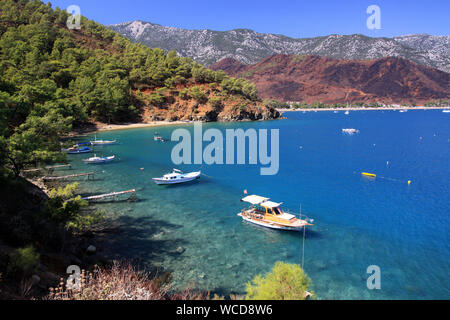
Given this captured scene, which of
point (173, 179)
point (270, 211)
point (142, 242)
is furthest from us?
point (173, 179)

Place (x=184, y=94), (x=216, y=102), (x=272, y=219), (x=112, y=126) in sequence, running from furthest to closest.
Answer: (x=216, y=102)
(x=184, y=94)
(x=112, y=126)
(x=272, y=219)

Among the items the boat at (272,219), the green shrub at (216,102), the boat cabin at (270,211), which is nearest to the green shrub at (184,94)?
the green shrub at (216,102)

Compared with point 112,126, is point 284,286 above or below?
below

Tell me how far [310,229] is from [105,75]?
106640 mm

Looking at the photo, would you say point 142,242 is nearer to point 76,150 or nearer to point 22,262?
point 22,262

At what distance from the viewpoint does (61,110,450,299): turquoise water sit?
20922mm

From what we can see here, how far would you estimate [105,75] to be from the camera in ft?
360

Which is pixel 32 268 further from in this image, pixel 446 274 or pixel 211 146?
pixel 211 146

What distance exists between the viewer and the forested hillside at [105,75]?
94.0 metres

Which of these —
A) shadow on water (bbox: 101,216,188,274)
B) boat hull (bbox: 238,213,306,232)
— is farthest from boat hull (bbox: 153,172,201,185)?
boat hull (bbox: 238,213,306,232)

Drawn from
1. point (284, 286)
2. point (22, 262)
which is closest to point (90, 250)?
point (22, 262)

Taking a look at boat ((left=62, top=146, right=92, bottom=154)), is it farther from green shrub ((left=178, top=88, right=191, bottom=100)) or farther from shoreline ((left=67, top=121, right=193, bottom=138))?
green shrub ((left=178, top=88, right=191, bottom=100))
